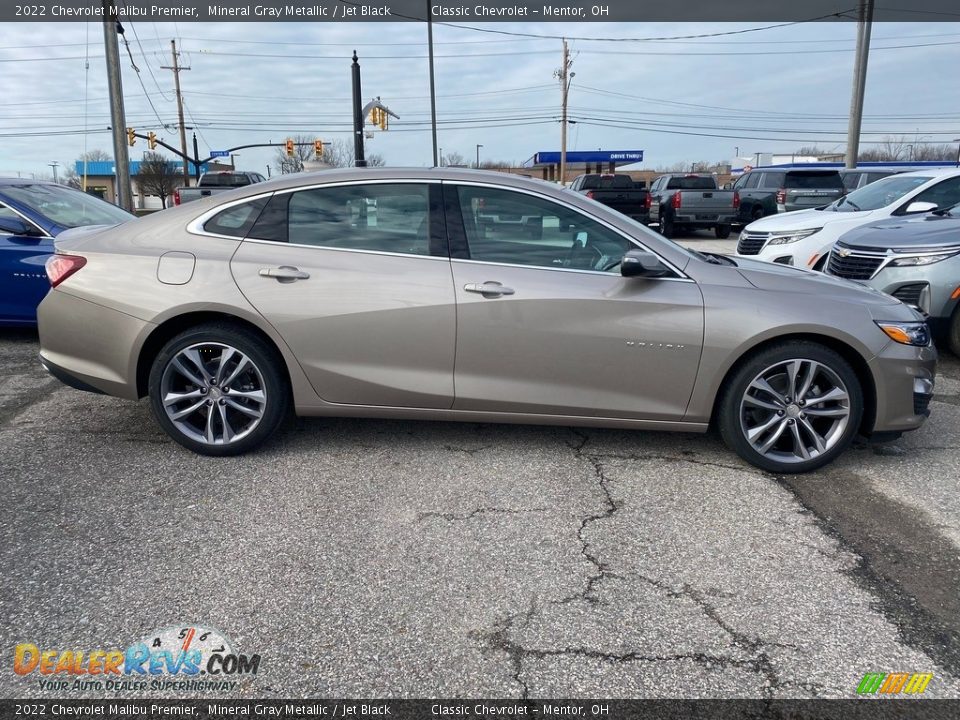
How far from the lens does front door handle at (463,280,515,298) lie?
3.77m

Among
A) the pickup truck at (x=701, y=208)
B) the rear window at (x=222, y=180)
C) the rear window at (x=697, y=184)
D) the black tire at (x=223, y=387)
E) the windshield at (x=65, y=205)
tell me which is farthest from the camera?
the rear window at (x=222, y=180)

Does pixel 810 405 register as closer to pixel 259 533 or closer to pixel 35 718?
pixel 259 533

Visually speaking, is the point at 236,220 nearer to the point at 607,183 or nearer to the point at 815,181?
the point at 815,181

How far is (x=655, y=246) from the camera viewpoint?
3883mm

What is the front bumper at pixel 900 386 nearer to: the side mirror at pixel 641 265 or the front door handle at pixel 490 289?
the side mirror at pixel 641 265

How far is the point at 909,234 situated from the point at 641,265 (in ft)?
13.5

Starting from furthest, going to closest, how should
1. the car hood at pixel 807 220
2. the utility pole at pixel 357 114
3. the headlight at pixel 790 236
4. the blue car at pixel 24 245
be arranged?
the utility pole at pixel 357 114 < the headlight at pixel 790 236 < the car hood at pixel 807 220 < the blue car at pixel 24 245

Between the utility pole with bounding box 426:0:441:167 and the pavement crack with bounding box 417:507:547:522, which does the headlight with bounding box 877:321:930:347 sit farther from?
the utility pole with bounding box 426:0:441:167

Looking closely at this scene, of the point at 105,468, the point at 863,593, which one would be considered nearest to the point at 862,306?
the point at 863,593

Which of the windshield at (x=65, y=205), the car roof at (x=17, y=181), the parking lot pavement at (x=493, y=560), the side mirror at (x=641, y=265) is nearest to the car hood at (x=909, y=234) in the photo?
the parking lot pavement at (x=493, y=560)

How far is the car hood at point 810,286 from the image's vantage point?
3844 mm

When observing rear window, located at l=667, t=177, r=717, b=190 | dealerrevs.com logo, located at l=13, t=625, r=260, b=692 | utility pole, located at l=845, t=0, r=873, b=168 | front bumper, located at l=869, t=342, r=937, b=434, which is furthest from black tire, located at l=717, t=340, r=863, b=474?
utility pole, located at l=845, t=0, r=873, b=168

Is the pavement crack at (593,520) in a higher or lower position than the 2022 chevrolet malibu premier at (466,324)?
lower

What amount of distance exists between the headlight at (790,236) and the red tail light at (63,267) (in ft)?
25.8
